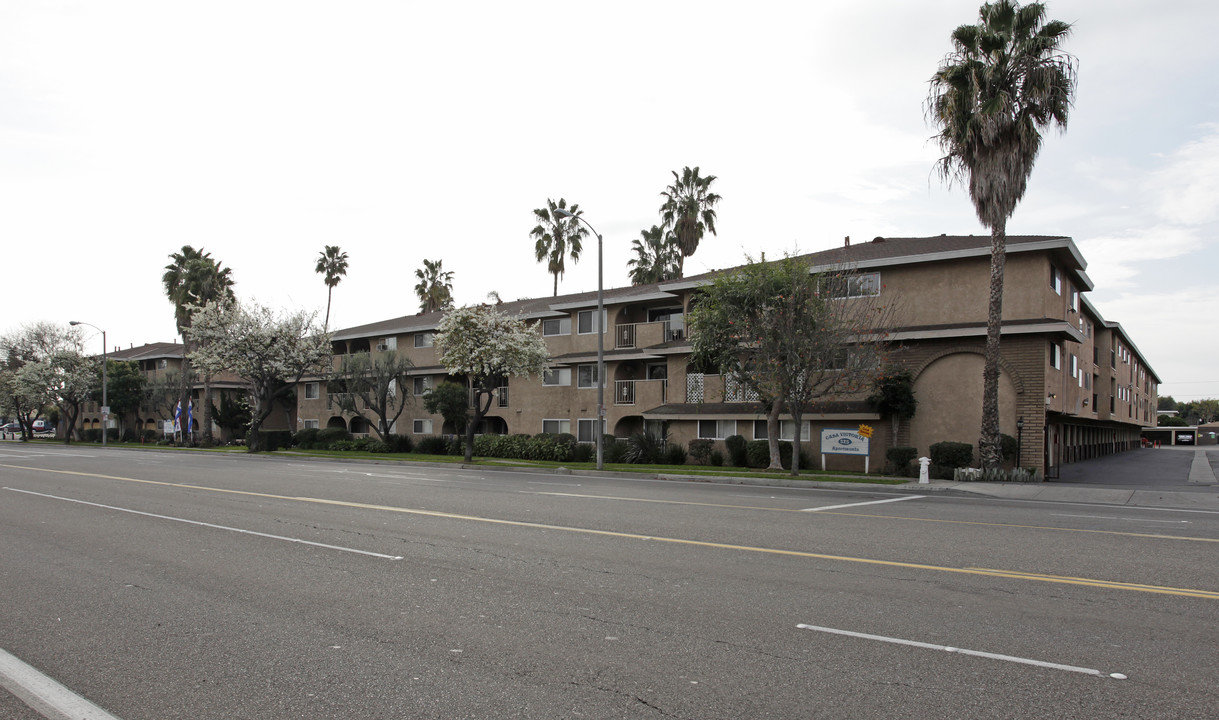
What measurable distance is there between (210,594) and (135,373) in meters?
67.2

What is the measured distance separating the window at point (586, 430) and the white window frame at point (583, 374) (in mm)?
1635

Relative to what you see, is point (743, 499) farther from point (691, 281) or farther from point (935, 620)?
point (691, 281)

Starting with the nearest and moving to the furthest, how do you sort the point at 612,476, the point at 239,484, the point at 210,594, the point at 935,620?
1. the point at 935,620
2. the point at 210,594
3. the point at 239,484
4. the point at 612,476

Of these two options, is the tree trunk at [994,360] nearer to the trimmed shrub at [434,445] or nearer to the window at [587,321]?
the window at [587,321]

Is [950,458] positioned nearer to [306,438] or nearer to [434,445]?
[434,445]

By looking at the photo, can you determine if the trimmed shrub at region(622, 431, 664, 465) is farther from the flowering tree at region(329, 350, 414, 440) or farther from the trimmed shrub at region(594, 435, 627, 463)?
the flowering tree at region(329, 350, 414, 440)

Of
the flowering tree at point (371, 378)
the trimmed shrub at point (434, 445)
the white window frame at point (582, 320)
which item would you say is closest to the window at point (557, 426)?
the white window frame at point (582, 320)

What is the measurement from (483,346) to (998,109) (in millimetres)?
20864

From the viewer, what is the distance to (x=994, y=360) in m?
24.2

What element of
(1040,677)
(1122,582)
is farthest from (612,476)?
(1040,677)

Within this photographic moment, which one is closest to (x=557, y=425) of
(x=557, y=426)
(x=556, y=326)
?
(x=557, y=426)

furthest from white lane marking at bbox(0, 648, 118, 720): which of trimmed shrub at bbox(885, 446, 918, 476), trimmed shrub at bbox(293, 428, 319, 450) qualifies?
trimmed shrub at bbox(293, 428, 319, 450)

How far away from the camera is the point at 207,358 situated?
46562 mm

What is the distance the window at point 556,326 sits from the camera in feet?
138
